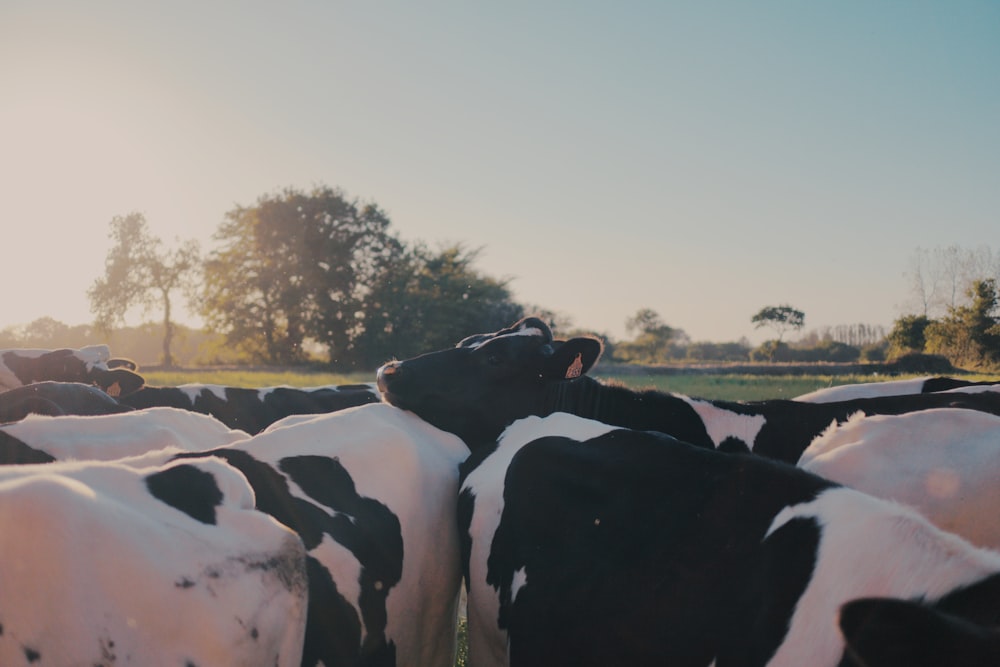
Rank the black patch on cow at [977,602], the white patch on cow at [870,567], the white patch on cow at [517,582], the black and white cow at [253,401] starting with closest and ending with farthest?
the black patch on cow at [977,602], the white patch on cow at [870,567], the white patch on cow at [517,582], the black and white cow at [253,401]

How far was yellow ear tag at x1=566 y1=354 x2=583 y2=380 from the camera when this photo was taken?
534cm

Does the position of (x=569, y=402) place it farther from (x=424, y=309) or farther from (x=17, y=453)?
(x=424, y=309)

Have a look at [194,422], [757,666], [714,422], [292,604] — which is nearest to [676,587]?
[757,666]

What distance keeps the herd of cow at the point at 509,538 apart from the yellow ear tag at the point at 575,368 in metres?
0.65

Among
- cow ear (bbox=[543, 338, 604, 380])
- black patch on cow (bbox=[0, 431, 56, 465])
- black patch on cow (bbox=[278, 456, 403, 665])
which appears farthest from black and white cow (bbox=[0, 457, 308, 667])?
cow ear (bbox=[543, 338, 604, 380])

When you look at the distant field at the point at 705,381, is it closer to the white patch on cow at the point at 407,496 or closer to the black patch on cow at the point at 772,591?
the white patch on cow at the point at 407,496

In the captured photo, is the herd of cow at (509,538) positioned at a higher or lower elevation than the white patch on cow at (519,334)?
lower

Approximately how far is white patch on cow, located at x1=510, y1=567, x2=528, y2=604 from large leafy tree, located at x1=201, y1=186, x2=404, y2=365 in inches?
1392

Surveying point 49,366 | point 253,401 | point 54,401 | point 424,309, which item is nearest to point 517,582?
point 54,401

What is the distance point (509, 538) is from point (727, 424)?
223 cm

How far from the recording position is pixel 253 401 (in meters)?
8.81

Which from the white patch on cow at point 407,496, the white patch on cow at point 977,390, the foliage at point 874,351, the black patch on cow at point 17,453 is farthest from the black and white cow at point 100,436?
the foliage at point 874,351

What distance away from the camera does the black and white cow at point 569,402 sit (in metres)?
4.71

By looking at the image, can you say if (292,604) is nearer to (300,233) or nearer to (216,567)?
(216,567)
